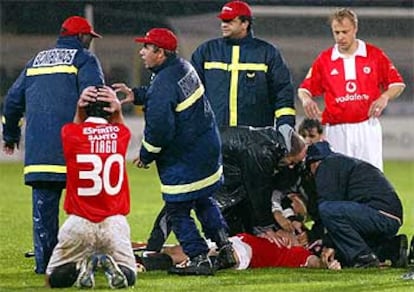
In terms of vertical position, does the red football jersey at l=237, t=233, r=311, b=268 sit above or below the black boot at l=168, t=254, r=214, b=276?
below

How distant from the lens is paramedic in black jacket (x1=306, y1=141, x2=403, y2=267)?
10.8 meters

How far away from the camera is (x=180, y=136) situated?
10305mm

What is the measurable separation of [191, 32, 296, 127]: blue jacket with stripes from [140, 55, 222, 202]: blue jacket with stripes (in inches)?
56.6

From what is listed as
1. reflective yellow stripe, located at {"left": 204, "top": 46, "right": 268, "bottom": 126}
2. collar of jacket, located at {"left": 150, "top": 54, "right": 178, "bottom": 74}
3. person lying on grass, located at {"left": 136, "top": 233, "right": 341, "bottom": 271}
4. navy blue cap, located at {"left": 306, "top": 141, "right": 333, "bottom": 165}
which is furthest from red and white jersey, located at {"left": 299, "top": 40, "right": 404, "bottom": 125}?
collar of jacket, located at {"left": 150, "top": 54, "right": 178, "bottom": 74}

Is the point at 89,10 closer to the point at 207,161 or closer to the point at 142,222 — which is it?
the point at 142,222

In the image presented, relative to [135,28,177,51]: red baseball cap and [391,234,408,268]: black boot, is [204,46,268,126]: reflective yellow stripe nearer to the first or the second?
[135,28,177,51]: red baseball cap

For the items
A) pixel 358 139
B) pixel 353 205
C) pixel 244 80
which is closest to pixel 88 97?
pixel 353 205

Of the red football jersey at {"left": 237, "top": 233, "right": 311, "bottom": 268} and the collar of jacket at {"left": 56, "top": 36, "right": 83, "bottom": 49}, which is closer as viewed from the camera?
the collar of jacket at {"left": 56, "top": 36, "right": 83, "bottom": 49}

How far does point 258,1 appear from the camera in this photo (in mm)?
14227

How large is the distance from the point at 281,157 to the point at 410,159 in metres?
14.0

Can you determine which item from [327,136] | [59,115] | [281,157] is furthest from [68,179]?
[327,136]

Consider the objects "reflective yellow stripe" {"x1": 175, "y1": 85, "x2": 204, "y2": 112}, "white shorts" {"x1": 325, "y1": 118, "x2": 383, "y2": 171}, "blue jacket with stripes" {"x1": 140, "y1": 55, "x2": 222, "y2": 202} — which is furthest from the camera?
"white shorts" {"x1": 325, "y1": 118, "x2": 383, "y2": 171}

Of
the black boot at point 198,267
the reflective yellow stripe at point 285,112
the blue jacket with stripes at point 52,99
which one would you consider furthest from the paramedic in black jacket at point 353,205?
the blue jacket with stripes at point 52,99

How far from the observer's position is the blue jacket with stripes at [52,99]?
1052cm
